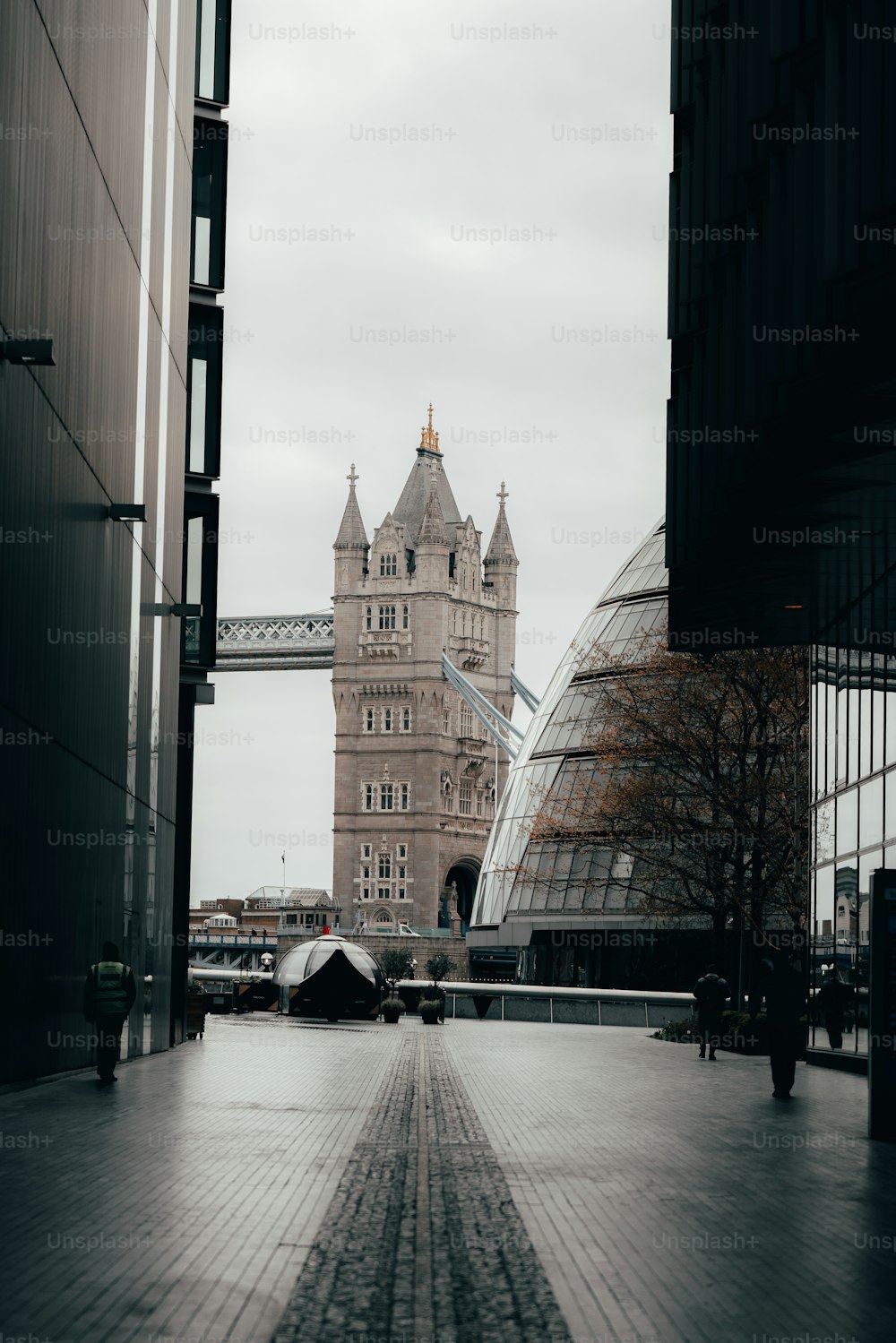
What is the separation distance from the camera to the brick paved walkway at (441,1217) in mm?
8547

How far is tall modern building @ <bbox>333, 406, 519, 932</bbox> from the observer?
184250 mm

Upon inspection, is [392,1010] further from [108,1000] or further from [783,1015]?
[783,1015]

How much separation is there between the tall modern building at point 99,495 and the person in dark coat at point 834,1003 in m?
10.9

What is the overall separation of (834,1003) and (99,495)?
44.3ft

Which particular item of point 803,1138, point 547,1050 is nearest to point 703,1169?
point 803,1138

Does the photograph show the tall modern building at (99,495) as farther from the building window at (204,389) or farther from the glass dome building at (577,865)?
the glass dome building at (577,865)

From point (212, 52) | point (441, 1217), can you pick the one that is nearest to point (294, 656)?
point (212, 52)

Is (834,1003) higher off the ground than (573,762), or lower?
lower

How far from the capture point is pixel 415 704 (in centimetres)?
18862

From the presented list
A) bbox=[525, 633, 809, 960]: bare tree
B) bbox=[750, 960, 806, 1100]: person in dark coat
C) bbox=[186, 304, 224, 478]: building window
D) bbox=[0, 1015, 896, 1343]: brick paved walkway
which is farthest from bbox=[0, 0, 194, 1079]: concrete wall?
bbox=[525, 633, 809, 960]: bare tree

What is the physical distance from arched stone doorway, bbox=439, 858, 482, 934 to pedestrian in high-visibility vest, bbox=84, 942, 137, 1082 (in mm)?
158799

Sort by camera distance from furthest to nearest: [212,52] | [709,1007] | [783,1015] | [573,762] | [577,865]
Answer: [573,762] < [577,865] < [212,52] < [709,1007] < [783,1015]

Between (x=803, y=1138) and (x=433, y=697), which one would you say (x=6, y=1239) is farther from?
(x=433, y=697)

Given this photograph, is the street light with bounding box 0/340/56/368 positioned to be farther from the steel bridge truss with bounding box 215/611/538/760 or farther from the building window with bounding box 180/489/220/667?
the steel bridge truss with bounding box 215/611/538/760
